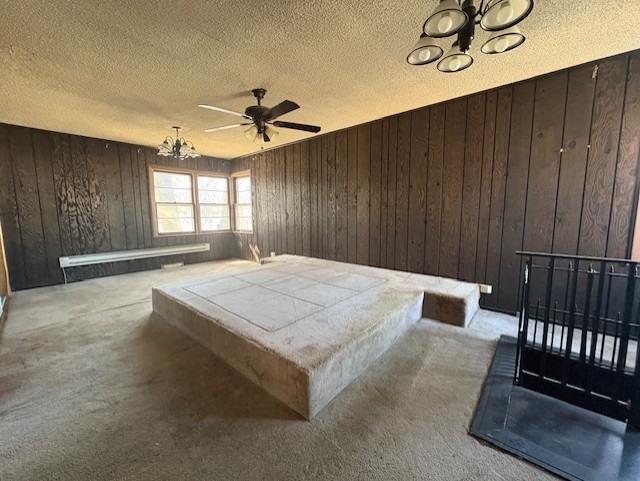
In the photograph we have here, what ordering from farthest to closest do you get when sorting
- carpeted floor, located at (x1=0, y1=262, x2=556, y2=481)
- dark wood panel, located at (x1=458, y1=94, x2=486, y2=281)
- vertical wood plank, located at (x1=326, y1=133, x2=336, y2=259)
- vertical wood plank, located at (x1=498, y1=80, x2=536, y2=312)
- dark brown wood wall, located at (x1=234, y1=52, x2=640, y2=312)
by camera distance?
vertical wood plank, located at (x1=326, y1=133, x2=336, y2=259), dark wood panel, located at (x1=458, y1=94, x2=486, y2=281), vertical wood plank, located at (x1=498, y1=80, x2=536, y2=312), dark brown wood wall, located at (x1=234, y1=52, x2=640, y2=312), carpeted floor, located at (x1=0, y1=262, x2=556, y2=481)

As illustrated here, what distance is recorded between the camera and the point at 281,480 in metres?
1.14

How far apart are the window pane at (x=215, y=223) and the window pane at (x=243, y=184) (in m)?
0.86

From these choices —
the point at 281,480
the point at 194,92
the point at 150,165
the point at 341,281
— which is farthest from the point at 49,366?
the point at 150,165

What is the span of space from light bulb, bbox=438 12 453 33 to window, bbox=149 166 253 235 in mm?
5447

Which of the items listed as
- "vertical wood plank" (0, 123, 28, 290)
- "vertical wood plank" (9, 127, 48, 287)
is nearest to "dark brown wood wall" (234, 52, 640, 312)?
"vertical wood plank" (9, 127, 48, 287)

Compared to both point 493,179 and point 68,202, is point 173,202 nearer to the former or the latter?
point 68,202

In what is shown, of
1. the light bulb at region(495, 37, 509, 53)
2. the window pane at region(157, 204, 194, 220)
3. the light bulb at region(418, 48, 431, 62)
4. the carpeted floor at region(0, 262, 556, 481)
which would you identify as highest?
the light bulb at region(495, 37, 509, 53)

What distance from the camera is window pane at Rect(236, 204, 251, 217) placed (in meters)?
6.55

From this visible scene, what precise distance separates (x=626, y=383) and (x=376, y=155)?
3.32m

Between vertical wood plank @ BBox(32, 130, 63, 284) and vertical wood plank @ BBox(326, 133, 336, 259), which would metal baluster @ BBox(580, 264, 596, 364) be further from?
vertical wood plank @ BBox(32, 130, 63, 284)

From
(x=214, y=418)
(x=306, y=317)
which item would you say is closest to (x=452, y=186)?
(x=306, y=317)

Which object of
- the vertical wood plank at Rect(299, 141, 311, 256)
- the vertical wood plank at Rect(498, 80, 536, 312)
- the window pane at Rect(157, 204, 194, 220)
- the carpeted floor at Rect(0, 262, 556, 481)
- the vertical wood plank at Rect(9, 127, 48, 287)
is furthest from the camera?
the window pane at Rect(157, 204, 194, 220)

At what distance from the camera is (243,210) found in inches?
263

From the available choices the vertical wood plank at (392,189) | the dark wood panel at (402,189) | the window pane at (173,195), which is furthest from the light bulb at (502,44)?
the window pane at (173,195)
